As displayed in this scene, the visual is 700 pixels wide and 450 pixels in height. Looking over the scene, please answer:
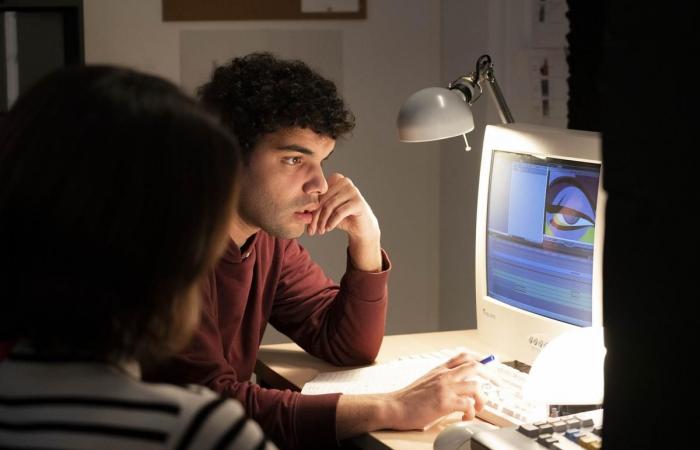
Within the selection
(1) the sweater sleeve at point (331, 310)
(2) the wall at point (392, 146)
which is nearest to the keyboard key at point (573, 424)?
(1) the sweater sleeve at point (331, 310)

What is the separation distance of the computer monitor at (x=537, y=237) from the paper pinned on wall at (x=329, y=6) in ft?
4.45

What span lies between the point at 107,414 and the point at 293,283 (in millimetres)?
1390

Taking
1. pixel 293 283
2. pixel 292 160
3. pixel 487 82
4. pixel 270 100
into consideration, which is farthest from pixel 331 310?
pixel 487 82

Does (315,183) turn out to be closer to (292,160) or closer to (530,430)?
(292,160)

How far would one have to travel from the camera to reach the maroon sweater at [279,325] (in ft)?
5.77

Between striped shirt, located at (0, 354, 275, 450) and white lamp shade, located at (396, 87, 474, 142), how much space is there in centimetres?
122

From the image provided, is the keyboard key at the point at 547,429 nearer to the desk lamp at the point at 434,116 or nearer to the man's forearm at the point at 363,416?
the man's forearm at the point at 363,416

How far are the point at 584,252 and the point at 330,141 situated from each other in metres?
0.55

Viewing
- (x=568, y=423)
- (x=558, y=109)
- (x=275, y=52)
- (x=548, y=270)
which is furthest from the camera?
(x=275, y=52)

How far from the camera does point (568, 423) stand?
150 cm

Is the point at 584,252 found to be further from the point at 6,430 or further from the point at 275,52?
the point at 275,52

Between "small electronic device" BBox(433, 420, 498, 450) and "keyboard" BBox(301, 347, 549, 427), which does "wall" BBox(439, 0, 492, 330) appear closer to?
"keyboard" BBox(301, 347, 549, 427)

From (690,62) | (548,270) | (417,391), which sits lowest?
(417,391)

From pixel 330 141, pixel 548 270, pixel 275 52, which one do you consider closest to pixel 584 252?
pixel 548 270
